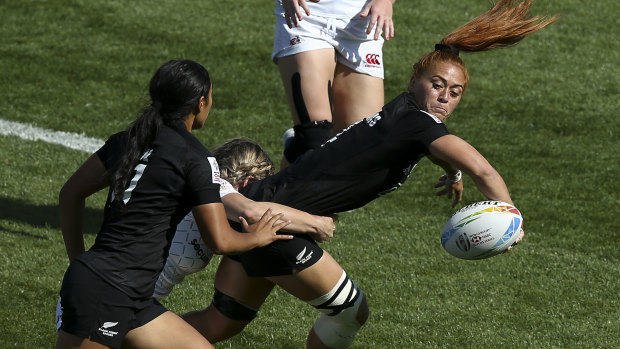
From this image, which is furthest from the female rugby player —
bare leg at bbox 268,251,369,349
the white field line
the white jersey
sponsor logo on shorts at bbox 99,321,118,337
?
the white field line

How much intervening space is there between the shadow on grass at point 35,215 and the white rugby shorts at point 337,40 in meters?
2.12

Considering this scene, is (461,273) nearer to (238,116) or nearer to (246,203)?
(246,203)

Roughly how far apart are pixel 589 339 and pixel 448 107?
1.91 metres

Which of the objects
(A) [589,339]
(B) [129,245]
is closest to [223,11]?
(A) [589,339]

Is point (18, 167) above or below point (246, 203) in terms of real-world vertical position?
below

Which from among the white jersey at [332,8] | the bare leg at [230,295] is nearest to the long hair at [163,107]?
the bare leg at [230,295]

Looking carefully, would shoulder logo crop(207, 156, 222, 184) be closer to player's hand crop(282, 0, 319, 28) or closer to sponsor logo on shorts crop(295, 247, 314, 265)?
sponsor logo on shorts crop(295, 247, 314, 265)

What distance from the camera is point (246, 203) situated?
4883 millimetres

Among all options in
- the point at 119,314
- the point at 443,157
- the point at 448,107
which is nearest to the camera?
the point at 119,314

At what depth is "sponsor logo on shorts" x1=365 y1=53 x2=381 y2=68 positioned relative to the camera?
7.06 meters

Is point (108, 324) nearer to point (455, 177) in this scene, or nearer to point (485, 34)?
point (455, 177)

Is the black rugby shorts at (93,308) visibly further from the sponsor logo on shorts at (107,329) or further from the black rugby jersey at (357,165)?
the black rugby jersey at (357,165)

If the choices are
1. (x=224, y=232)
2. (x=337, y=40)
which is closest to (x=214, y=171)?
(x=224, y=232)

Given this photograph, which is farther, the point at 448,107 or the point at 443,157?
the point at 448,107
